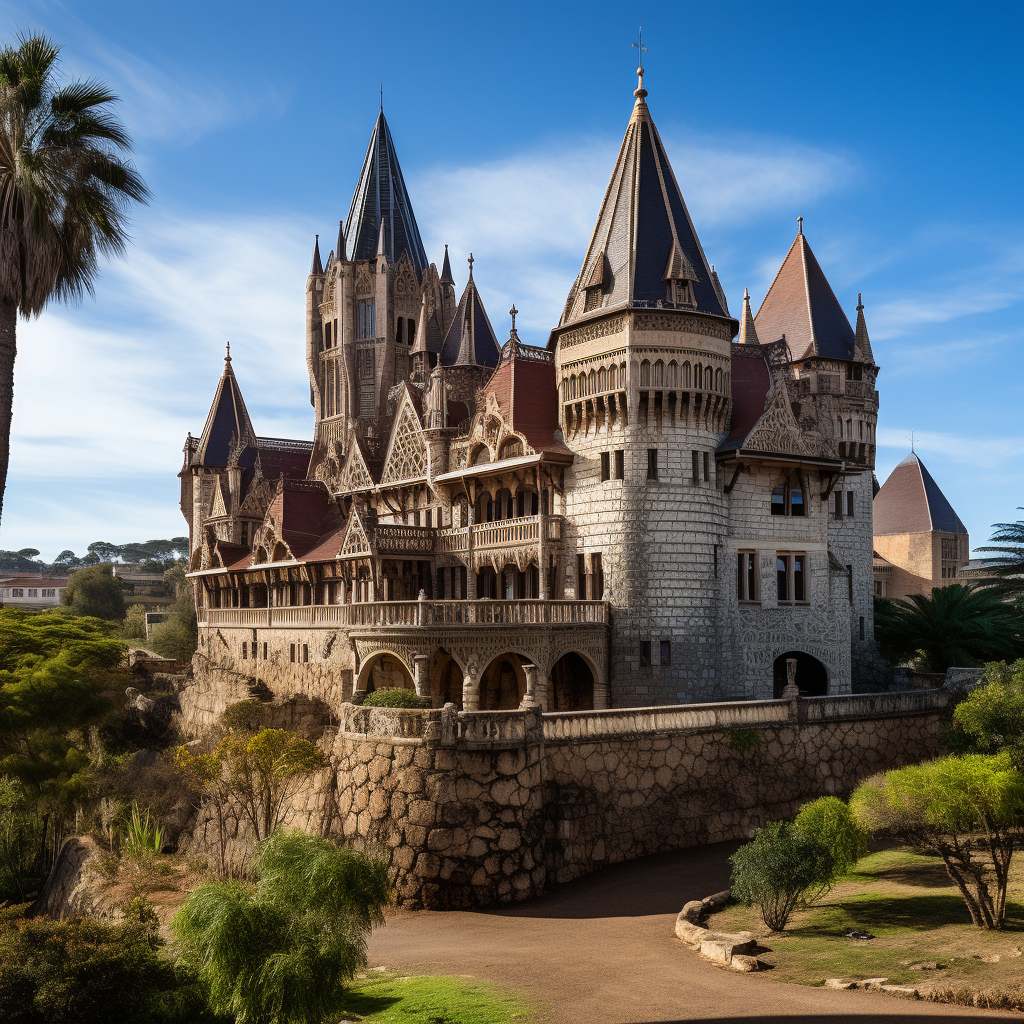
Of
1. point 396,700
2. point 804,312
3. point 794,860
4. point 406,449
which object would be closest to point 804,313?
point 804,312

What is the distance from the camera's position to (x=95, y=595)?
104m

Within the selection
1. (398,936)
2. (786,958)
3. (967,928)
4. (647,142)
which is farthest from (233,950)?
(647,142)

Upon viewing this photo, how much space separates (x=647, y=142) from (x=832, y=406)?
13.8 metres

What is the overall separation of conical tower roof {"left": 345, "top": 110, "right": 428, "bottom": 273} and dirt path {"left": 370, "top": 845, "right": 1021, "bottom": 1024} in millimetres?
44243

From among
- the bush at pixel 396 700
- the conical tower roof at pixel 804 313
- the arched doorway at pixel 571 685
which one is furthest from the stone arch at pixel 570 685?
the conical tower roof at pixel 804 313

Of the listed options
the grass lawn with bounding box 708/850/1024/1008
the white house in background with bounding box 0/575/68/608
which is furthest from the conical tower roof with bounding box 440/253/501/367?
the white house in background with bounding box 0/575/68/608

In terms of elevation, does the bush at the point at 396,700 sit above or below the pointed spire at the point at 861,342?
below

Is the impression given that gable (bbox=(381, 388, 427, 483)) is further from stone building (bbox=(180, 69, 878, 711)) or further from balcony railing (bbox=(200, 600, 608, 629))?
balcony railing (bbox=(200, 600, 608, 629))

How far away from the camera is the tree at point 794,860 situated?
18281mm

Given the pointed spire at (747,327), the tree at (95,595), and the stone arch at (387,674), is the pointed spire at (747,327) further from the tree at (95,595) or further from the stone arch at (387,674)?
the tree at (95,595)

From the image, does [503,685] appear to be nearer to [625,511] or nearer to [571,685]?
[571,685]

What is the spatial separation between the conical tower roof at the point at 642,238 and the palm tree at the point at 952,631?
17118 millimetres

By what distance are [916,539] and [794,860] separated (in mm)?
71713

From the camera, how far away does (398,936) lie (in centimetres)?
2114
